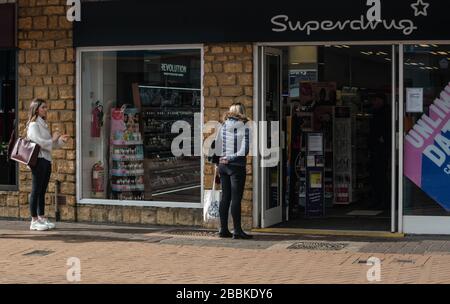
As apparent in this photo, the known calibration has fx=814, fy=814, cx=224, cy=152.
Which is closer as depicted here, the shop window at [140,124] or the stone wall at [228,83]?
the stone wall at [228,83]

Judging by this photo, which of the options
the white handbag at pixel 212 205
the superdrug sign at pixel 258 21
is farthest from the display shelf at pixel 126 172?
the superdrug sign at pixel 258 21

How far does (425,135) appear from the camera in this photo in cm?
1123

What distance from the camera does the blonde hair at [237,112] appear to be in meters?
10.9

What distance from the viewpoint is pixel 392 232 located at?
11.3m

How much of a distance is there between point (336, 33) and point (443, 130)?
1.99 m

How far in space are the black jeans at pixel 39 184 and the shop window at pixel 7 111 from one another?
4.43 ft

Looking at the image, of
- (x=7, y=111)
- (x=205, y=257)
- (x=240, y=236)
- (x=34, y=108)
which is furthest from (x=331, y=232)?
(x=7, y=111)

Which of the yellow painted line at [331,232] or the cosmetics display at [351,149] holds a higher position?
the cosmetics display at [351,149]

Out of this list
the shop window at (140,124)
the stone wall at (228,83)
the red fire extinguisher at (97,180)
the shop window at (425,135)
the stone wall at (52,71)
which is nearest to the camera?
the shop window at (425,135)

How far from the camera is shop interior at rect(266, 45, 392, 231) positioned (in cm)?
1268

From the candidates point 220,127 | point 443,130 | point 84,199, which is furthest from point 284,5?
point 84,199

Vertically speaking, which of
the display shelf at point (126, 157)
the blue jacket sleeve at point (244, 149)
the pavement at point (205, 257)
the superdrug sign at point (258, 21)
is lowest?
the pavement at point (205, 257)

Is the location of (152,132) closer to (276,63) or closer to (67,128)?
(67,128)

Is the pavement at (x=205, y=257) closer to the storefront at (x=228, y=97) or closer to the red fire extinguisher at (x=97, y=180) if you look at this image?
the storefront at (x=228, y=97)
